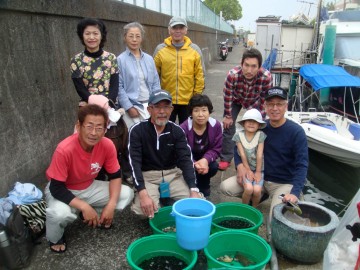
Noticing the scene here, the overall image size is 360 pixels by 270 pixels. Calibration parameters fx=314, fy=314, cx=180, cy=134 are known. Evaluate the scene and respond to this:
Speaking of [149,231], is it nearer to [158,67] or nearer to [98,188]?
[98,188]

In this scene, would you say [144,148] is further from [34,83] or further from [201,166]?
[34,83]

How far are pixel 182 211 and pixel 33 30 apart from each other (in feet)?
8.60

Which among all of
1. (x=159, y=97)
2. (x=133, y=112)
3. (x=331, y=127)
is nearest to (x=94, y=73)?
(x=133, y=112)

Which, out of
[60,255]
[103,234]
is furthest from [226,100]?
[60,255]

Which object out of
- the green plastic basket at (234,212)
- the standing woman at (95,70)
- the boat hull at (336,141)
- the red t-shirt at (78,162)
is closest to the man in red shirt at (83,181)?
the red t-shirt at (78,162)

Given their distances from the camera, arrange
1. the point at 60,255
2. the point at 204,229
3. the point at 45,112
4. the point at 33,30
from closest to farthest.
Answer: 1. the point at 204,229
2. the point at 60,255
3. the point at 33,30
4. the point at 45,112

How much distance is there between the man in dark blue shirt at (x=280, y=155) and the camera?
316 centimetres

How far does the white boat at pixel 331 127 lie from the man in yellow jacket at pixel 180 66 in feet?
7.34

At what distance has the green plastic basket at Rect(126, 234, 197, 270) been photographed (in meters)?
2.46

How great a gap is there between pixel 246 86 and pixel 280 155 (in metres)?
1.31

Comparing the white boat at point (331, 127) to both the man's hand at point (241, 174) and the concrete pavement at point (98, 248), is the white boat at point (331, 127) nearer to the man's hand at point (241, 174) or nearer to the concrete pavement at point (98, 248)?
the concrete pavement at point (98, 248)

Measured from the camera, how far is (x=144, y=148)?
3219mm

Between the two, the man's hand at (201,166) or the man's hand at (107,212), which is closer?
the man's hand at (107,212)

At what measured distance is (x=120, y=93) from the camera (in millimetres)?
3854
